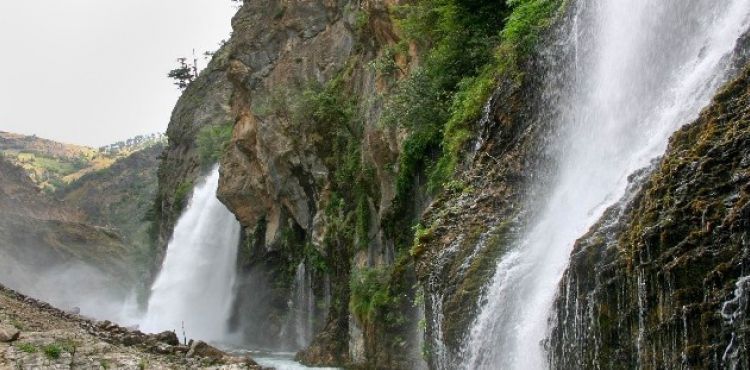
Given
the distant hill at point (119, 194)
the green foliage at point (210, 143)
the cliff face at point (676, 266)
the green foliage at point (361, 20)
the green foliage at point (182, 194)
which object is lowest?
the cliff face at point (676, 266)

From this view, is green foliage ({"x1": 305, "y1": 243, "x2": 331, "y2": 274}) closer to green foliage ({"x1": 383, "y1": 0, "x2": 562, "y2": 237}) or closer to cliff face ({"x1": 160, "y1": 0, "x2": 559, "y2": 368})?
cliff face ({"x1": 160, "y1": 0, "x2": 559, "y2": 368})

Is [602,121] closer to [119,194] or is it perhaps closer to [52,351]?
[52,351]

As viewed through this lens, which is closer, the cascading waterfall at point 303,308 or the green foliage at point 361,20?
the green foliage at point 361,20

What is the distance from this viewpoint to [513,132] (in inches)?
590

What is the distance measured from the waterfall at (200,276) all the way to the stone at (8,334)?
21372mm

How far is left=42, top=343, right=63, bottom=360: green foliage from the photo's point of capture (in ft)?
51.2

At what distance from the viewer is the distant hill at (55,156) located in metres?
Result: 153

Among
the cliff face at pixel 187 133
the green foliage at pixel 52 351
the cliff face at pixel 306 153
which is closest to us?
the green foliage at pixel 52 351

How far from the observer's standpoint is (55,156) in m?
178

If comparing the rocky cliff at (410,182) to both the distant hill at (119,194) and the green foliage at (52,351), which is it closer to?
the green foliage at (52,351)

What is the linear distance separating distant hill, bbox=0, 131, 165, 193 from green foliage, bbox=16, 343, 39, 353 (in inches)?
5118

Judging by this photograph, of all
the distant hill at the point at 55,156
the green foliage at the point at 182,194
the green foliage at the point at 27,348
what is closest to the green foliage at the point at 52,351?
the green foliage at the point at 27,348

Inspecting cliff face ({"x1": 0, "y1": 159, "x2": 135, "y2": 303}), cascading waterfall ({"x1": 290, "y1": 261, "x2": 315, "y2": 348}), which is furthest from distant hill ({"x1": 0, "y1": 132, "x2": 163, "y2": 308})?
cascading waterfall ({"x1": 290, "y1": 261, "x2": 315, "y2": 348})

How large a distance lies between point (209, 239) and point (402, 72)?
73.4ft
